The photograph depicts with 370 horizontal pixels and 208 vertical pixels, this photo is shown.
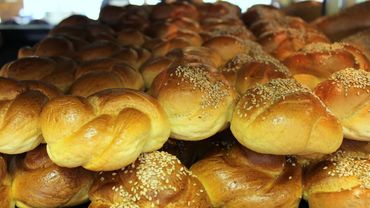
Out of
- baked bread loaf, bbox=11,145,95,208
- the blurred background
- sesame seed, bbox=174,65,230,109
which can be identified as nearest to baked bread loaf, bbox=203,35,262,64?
sesame seed, bbox=174,65,230,109

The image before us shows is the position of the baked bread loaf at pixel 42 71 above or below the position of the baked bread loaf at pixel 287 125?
below

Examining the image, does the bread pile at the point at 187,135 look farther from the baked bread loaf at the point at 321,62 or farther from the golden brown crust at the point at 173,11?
the golden brown crust at the point at 173,11

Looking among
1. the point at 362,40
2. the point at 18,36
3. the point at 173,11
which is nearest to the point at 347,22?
the point at 362,40

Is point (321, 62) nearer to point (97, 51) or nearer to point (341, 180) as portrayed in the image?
point (341, 180)

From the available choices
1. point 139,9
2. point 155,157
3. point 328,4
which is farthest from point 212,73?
point 328,4

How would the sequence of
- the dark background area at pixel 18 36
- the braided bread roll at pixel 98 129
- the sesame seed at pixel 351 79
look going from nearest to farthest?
the braided bread roll at pixel 98 129 < the sesame seed at pixel 351 79 < the dark background area at pixel 18 36

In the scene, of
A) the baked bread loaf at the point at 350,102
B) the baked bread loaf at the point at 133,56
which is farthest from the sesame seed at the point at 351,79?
the baked bread loaf at the point at 133,56

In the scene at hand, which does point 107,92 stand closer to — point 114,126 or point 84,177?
point 114,126

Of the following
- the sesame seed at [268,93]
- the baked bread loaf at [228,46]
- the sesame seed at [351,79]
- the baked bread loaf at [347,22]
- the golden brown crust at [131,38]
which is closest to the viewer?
the sesame seed at [268,93]
